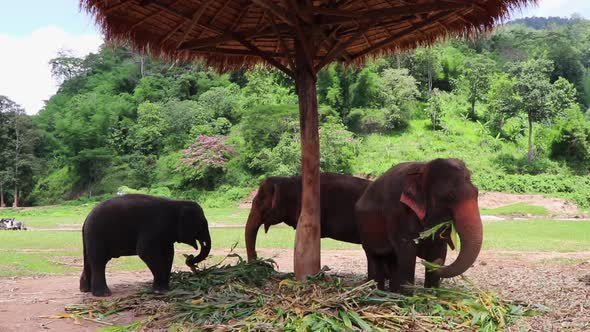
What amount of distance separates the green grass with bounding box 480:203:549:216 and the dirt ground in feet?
59.8

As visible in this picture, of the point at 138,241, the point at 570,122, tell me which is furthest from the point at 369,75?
the point at 138,241

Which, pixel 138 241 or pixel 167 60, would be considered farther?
pixel 167 60

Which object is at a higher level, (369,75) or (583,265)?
(369,75)

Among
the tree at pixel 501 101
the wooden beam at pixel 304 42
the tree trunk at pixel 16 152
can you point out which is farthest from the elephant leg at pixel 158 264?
the tree trunk at pixel 16 152

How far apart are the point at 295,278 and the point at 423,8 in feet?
12.3

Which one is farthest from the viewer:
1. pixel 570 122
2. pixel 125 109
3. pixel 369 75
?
pixel 125 109

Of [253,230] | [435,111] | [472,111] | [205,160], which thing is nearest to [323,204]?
[253,230]

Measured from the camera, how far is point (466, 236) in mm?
5750

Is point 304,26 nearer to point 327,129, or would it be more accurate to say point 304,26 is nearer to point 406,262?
point 406,262

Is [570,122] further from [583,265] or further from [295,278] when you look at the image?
[295,278]

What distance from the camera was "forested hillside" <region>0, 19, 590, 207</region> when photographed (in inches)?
1507

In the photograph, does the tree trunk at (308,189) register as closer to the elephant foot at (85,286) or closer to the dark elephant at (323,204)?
the dark elephant at (323,204)

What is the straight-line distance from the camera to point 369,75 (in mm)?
48000

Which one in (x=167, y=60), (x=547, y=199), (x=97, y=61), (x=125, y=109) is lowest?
(x=547, y=199)
